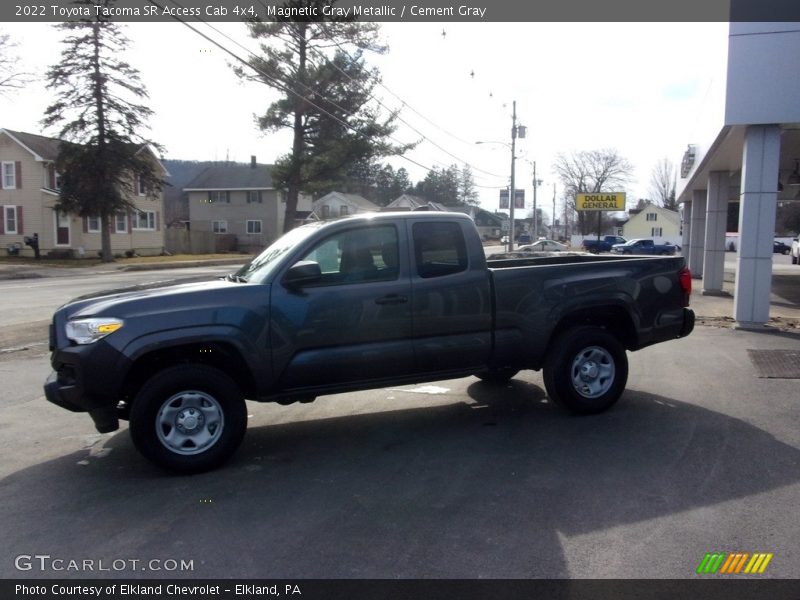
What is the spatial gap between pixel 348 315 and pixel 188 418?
1503mm

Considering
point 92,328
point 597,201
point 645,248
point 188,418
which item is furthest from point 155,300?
point 597,201

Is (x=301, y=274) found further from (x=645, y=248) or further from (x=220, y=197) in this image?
(x=220, y=197)

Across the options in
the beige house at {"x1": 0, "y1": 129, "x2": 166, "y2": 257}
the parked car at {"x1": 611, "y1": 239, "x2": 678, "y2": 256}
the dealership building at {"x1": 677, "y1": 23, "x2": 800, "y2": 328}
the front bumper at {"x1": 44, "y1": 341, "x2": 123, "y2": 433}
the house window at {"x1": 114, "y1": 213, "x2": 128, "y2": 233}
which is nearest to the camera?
the front bumper at {"x1": 44, "y1": 341, "x2": 123, "y2": 433}

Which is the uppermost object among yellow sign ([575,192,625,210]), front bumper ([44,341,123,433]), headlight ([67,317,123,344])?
yellow sign ([575,192,625,210])

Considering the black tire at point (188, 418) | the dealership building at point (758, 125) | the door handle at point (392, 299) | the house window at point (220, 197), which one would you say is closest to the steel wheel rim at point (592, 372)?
the door handle at point (392, 299)

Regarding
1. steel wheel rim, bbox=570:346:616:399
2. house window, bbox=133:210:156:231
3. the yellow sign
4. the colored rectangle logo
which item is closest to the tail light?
steel wheel rim, bbox=570:346:616:399

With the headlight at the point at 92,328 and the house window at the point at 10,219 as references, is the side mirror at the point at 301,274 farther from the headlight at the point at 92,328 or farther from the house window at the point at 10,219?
the house window at the point at 10,219

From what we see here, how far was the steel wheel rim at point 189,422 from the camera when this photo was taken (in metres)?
5.33

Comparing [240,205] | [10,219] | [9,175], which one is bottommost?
[10,219]

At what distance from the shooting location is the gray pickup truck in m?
5.29

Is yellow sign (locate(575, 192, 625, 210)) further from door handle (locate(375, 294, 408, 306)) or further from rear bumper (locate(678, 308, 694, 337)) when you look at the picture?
door handle (locate(375, 294, 408, 306))

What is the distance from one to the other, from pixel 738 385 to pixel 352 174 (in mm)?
35083

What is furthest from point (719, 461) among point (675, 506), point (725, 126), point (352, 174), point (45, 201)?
point (45, 201)

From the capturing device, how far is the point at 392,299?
603 centimetres
